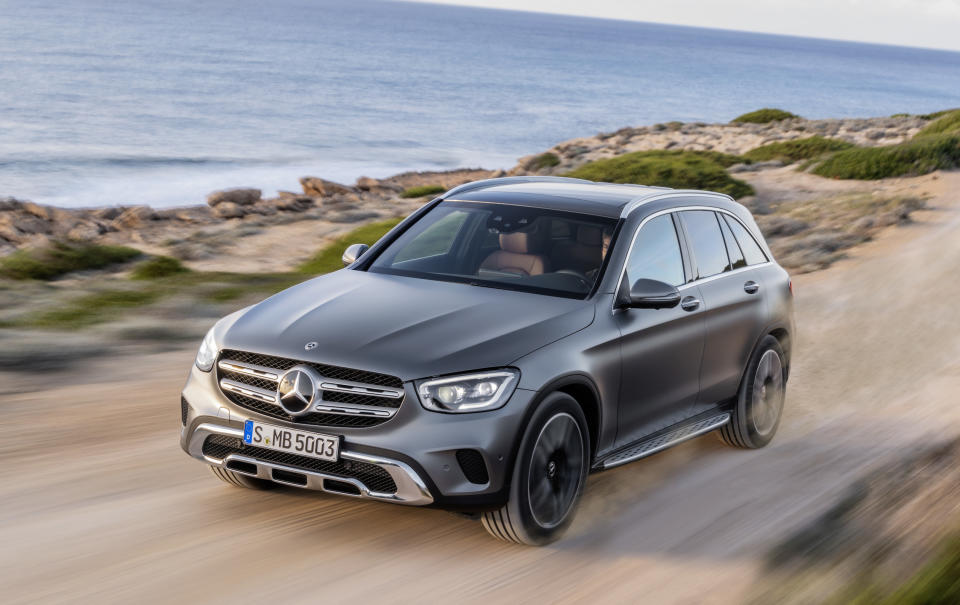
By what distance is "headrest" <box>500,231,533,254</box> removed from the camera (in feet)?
21.3

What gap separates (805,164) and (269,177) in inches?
852

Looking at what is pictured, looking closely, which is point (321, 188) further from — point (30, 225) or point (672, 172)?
point (672, 172)

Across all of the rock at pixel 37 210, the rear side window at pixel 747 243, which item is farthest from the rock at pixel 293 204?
the rear side window at pixel 747 243

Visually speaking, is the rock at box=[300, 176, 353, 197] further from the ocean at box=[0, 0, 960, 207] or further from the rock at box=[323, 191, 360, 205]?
the ocean at box=[0, 0, 960, 207]

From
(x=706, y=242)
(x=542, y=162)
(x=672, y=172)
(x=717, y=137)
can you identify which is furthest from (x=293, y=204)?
(x=706, y=242)

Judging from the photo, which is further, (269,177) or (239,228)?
(269,177)

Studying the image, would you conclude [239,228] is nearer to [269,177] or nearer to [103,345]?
[103,345]

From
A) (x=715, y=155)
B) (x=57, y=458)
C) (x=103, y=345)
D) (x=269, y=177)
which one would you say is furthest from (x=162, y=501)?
(x=269, y=177)

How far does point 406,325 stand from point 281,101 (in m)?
72.1

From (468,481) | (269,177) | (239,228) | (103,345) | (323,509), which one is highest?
(468,481)

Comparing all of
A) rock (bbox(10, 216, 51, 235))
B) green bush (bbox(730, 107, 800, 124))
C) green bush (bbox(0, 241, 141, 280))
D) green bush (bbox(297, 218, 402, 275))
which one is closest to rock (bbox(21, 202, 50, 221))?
rock (bbox(10, 216, 51, 235))

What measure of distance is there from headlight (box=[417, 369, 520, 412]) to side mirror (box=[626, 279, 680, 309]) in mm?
1151

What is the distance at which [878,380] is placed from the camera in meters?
10.2

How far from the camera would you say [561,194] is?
22.4ft
